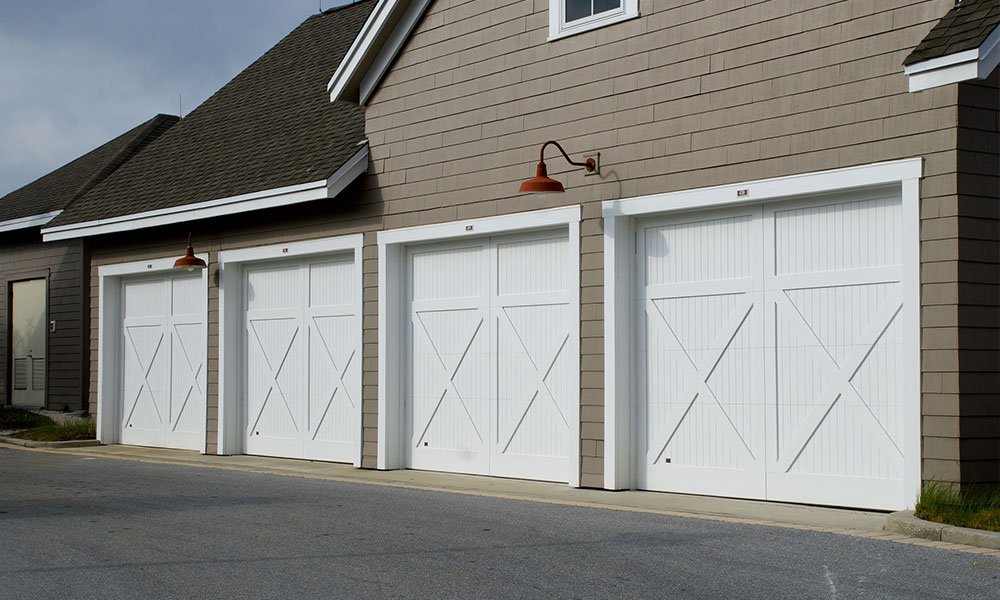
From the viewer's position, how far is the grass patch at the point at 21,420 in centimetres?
1888

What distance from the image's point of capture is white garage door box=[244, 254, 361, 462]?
13977 mm

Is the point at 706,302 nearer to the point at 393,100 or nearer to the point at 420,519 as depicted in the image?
the point at 420,519

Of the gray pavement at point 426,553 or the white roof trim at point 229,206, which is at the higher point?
the white roof trim at point 229,206

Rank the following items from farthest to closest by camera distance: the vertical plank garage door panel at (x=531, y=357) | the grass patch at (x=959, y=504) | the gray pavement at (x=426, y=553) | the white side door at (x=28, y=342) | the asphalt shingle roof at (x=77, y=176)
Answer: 1. the asphalt shingle roof at (x=77, y=176)
2. the white side door at (x=28, y=342)
3. the vertical plank garage door panel at (x=531, y=357)
4. the grass patch at (x=959, y=504)
5. the gray pavement at (x=426, y=553)

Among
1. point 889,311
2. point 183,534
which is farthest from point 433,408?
point 889,311

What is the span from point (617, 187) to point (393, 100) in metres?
3.68

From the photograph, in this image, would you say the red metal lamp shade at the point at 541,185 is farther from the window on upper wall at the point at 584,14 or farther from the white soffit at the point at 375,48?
the white soffit at the point at 375,48

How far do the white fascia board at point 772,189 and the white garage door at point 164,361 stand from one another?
775 centimetres

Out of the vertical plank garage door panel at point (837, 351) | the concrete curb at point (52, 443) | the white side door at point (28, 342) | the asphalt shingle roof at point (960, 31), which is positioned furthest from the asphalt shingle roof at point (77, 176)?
the asphalt shingle roof at point (960, 31)

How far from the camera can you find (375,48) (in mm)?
13227

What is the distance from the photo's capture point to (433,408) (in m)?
13.0

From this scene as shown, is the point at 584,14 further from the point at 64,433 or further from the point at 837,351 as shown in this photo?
the point at 64,433

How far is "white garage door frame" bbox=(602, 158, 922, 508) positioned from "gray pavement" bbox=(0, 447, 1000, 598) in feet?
3.56

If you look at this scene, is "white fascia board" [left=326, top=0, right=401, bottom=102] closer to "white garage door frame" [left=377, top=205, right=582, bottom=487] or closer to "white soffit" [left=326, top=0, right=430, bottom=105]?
"white soffit" [left=326, top=0, right=430, bottom=105]
